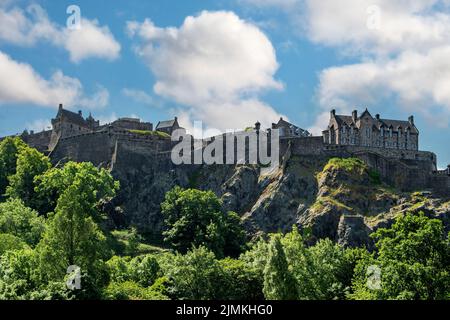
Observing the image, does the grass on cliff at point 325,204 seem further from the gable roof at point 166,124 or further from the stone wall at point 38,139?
the stone wall at point 38,139

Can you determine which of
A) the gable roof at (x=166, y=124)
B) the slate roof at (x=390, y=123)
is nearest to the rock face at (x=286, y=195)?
the gable roof at (x=166, y=124)

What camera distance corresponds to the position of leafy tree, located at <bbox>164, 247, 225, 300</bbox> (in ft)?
247

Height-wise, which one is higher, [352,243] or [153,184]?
[153,184]

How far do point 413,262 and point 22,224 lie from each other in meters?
58.7

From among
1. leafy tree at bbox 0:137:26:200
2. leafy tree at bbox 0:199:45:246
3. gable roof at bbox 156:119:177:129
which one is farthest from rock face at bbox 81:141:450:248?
leafy tree at bbox 0:199:45:246

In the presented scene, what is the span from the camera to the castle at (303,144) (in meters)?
125

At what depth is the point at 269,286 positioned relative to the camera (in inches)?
2746

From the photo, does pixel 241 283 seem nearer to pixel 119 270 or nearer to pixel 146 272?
pixel 146 272

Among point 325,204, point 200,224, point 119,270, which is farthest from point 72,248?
point 325,204

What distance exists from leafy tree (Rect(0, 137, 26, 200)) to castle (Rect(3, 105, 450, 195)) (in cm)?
687
